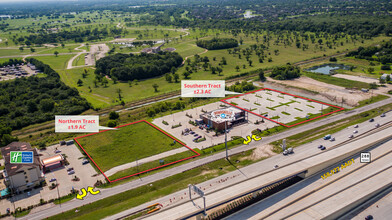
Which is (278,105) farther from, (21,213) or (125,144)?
(21,213)

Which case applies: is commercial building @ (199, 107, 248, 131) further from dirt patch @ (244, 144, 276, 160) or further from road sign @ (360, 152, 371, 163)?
road sign @ (360, 152, 371, 163)

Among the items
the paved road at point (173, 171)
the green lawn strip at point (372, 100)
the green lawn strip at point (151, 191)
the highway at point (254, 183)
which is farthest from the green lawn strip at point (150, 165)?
the green lawn strip at point (372, 100)

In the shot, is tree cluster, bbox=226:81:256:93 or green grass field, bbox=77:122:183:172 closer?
green grass field, bbox=77:122:183:172

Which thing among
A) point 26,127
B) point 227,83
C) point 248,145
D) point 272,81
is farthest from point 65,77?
point 248,145

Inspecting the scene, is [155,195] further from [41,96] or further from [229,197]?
[41,96]

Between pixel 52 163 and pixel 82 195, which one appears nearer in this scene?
pixel 82 195

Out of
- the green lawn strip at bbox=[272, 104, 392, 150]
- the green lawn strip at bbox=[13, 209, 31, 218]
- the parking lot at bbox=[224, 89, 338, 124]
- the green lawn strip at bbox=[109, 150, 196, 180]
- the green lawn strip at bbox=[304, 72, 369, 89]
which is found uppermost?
the green lawn strip at bbox=[304, 72, 369, 89]

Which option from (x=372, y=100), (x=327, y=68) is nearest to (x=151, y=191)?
(x=372, y=100)

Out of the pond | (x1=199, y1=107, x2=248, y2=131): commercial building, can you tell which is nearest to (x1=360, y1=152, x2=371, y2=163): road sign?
(x1=199, y1=107, x2=248, y2=131): commercial building
